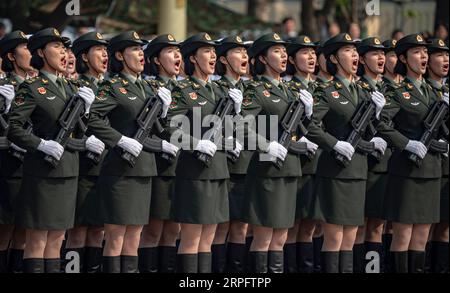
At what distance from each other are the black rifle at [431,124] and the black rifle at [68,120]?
10.8 ft

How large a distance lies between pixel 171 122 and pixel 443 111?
263 centimetres

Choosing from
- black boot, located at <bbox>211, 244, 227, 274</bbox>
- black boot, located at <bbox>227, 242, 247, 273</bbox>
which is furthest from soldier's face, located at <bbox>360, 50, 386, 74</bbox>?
black boot, located at <bbox>211, 244, 227, 274</bbox>

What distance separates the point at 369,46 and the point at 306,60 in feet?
2.15

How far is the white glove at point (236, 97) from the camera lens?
12.9m

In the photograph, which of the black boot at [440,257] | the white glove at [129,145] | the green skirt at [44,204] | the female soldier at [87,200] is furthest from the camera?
the black boot at [440,257]

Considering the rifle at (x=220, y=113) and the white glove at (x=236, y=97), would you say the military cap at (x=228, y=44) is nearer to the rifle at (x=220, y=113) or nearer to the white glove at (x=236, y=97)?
the white glove at (x=236, y=97)

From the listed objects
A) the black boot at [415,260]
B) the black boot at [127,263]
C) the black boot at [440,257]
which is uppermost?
the black boot at [127,263]

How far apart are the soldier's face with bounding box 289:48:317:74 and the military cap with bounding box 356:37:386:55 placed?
0.49 metres

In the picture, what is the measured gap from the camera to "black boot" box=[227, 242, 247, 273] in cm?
1413

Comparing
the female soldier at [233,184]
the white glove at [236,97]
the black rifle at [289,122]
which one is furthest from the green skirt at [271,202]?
the white glove at [236,97]

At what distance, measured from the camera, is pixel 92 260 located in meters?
13.7

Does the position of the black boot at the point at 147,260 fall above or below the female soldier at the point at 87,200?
below

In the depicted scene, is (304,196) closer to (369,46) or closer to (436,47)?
(369,46)

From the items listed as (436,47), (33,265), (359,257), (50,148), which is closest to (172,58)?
(50,148)
